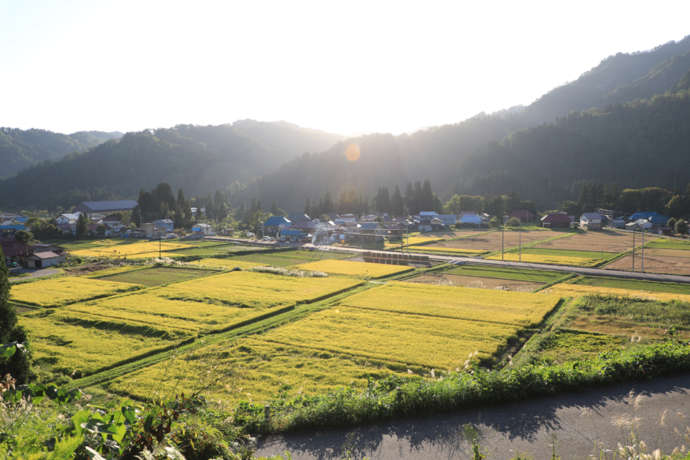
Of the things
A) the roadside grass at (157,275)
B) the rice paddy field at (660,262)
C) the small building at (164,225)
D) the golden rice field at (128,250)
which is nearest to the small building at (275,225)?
the golden rice field at (128,250)

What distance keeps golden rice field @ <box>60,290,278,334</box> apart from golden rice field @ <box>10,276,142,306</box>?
2.17m

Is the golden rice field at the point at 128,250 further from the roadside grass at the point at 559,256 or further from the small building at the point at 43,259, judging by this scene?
the roadside grass at the point at 559,256

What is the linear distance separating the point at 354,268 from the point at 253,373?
27.6 m

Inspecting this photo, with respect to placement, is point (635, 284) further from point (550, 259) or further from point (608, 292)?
point (550, 259)

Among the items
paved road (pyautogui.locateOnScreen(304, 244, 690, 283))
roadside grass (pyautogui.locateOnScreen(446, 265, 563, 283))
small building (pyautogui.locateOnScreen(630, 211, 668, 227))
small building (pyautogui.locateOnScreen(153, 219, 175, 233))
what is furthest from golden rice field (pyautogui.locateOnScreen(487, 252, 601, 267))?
small building (pyautogui.locateOnScreen(153, 219, 175, 233))

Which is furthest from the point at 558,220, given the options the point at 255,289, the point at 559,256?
the point at 255,289

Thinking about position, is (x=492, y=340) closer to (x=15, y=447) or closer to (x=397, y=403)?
(x=397, y=403)

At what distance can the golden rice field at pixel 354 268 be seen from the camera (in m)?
40.7

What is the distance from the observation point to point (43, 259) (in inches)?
1822

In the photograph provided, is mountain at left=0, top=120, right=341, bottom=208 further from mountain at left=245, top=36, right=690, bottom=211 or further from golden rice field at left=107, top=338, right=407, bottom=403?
golden rice field at left=107, top=338, right=407, bottom=403

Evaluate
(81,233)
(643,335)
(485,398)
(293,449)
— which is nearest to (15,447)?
(293,449)

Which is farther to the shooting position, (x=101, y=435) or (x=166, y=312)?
(x=166, y=312)

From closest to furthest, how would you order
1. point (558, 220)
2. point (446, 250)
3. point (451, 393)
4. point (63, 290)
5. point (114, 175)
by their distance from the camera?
point (451, 393) < point (63, 290) < point (446, 250) < point (558, 220) < point (114, 175)

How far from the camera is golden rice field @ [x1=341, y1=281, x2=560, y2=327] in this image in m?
24.8
